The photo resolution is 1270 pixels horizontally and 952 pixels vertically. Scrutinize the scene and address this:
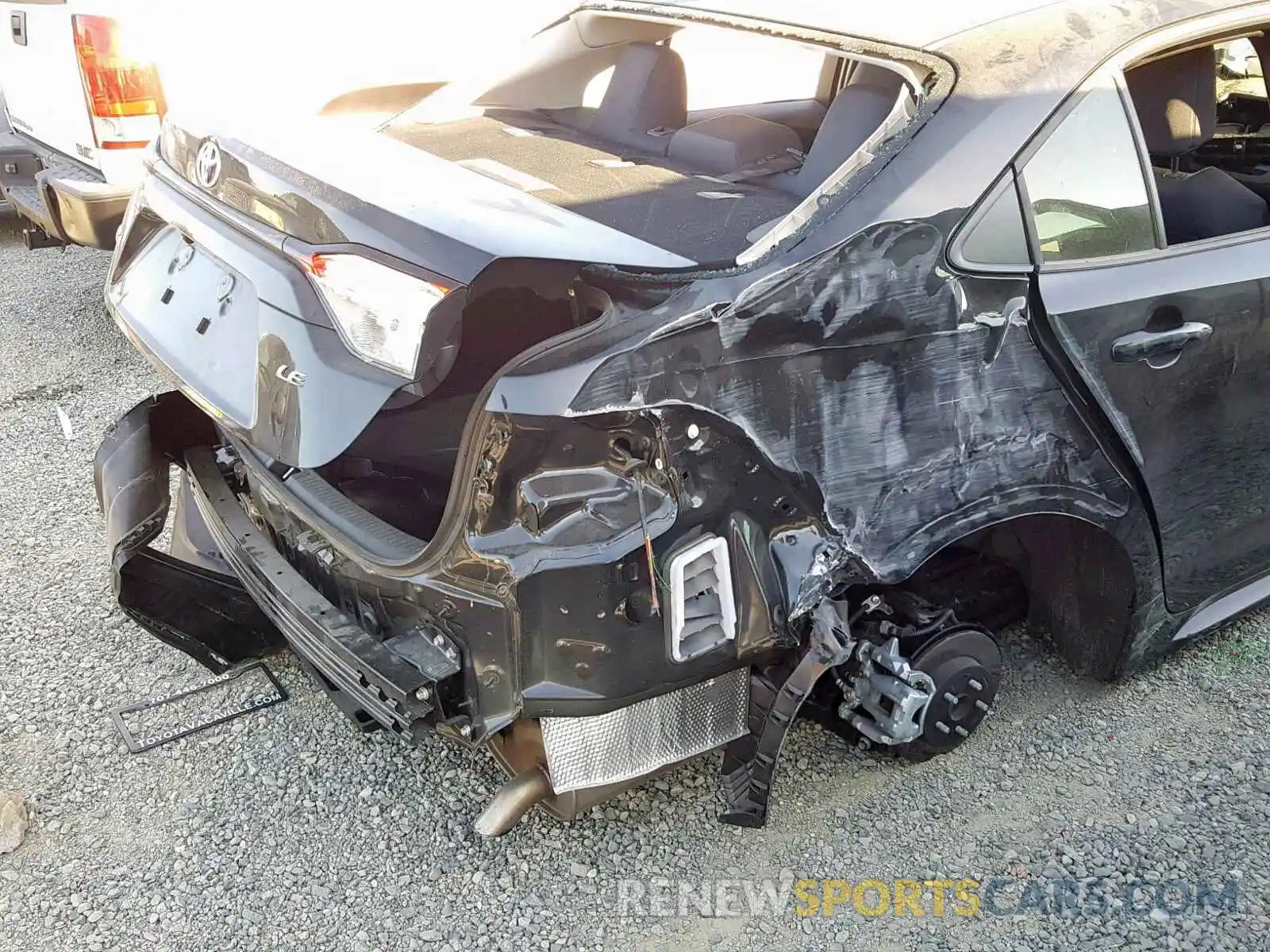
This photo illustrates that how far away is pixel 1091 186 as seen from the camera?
217 centimetres

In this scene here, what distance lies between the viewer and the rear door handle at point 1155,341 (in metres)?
2.21

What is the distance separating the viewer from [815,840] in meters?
2.39

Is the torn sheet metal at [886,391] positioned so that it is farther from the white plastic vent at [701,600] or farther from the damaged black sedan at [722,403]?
the white plastic vent at [701,600]

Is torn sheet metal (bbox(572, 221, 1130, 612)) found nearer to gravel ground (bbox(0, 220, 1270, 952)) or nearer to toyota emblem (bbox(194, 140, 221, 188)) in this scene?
gravel ground (bbox(0, 220, 1270, 952))

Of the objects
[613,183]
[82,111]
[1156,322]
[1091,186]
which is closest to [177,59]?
[82,111]

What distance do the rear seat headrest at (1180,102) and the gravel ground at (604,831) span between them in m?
1.39

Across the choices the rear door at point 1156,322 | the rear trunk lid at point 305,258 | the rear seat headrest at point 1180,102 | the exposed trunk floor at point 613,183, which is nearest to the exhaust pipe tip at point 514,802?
the rear trunk lid at point 305,258

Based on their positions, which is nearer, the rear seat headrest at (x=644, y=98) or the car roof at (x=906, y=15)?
the car roof at (x=906, y=15)

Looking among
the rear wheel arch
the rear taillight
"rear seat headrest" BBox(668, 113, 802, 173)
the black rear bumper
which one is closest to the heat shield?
the black rear bumper

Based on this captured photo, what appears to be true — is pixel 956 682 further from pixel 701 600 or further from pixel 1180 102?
pixel 1180 102

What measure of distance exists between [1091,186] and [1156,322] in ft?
1.06

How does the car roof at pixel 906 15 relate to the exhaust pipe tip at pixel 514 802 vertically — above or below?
above

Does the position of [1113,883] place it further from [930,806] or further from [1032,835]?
[930,806]

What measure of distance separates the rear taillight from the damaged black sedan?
85.9 inches
